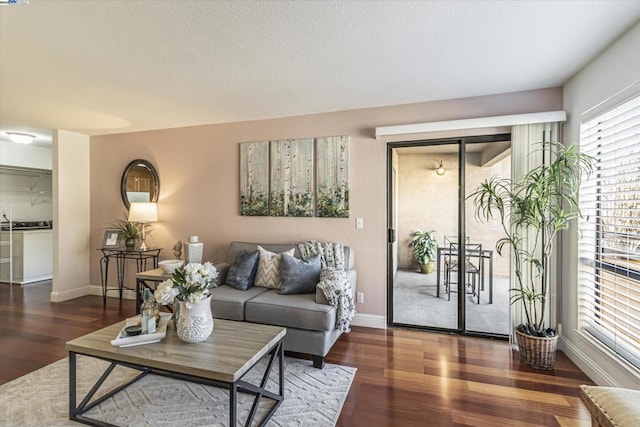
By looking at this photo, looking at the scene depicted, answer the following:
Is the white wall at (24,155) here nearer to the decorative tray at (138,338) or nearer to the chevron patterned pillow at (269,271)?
the chevron patterned pillow at (269,271)

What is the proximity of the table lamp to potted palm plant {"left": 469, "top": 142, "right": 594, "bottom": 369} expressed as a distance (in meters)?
3.99

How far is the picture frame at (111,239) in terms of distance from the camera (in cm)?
454

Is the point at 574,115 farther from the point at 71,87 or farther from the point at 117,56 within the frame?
the point at 71,87

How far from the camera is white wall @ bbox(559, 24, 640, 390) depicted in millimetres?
2018

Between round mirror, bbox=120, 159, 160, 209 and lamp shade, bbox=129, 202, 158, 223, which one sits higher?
round mirror, bbox=120, 159, 160, 209

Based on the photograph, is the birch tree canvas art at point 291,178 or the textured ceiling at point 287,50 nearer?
the textured ceiling at point 287,50

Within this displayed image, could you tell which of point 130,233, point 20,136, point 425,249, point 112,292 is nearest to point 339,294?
point 425,249

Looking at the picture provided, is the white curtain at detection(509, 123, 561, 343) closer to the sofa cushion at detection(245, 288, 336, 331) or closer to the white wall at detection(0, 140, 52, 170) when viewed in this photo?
the sofa cushion at detection(245, 288, 336, 331)

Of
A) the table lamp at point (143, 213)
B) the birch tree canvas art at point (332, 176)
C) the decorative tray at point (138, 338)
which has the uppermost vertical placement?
the birch tree canvas art at point (332, 176)

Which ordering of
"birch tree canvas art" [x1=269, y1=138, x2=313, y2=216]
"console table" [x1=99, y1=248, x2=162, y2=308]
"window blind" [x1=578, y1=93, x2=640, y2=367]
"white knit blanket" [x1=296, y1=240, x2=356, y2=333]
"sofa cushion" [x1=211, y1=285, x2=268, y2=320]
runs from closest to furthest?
"window blind" [x1=578, y1=93, x2=640, y2=367], "white knit blanket" [x1=296, y1=240, x2=356, y2=333], "sofa cushion" [x1=211, y1=285, x2=268, y2=320], "birch tree canvas art" [x1=269, y1=138, x2=313, y2=216], "console table" [x1=99, y1=248, x2=162, y2=308]

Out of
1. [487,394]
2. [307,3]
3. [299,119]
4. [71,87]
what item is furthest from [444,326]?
[71,87]

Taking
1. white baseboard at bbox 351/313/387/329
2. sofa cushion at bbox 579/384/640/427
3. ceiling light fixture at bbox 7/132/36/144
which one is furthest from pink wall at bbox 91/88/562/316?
sofa cushion at bbox 579/384/640/427

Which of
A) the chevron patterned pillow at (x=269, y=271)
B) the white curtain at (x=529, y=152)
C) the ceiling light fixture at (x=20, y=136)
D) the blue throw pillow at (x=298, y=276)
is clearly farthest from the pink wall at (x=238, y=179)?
the ceiling light fixture at (x=20, y=136)

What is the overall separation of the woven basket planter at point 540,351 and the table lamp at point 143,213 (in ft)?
14.5
